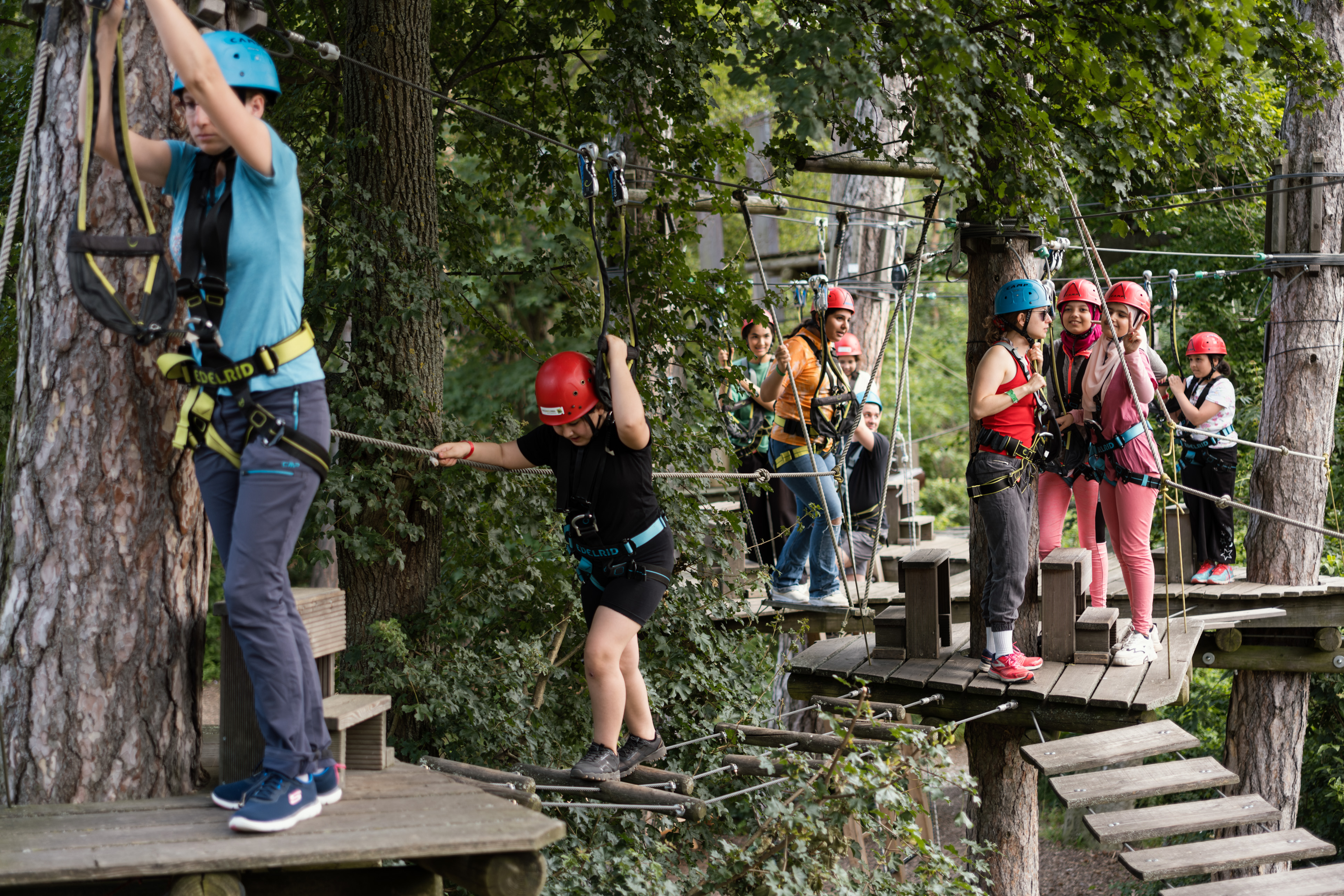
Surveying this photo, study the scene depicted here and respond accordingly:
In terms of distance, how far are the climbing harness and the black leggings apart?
7328mm

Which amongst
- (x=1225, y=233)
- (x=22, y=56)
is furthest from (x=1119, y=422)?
(x=22, y=56)

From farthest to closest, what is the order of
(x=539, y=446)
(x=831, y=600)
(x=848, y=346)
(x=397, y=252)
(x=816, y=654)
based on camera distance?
(x=848, y=346), (x=831, y=600), (x=816, y=654), (x=397, y=252), (x=539, y=446)

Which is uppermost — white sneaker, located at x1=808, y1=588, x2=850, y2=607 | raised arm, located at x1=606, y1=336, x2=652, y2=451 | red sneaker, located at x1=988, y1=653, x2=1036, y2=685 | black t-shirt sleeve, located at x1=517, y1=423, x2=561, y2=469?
raised arm, located at x1=606, y1=336, x2=652, y2=451

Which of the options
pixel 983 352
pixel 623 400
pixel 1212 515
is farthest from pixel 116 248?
pixel 1212 515

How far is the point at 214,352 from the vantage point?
9.27 feet

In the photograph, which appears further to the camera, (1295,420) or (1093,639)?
(1295,420)

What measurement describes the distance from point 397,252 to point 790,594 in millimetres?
3376

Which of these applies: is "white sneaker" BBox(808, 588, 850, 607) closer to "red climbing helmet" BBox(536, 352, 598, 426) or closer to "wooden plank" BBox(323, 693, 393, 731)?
"red climbing helmet" BBox(536, 352, 598, 426)

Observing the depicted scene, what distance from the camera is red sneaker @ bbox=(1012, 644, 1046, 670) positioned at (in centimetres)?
591

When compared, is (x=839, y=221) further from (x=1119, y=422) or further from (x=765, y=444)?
(x=1119, y=422)

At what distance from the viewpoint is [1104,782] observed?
530 cm

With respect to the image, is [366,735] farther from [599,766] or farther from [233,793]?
[599,766]

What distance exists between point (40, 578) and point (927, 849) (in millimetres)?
3374

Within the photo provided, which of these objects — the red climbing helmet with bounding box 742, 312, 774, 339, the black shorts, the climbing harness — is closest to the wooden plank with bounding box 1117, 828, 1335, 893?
the black shorts
